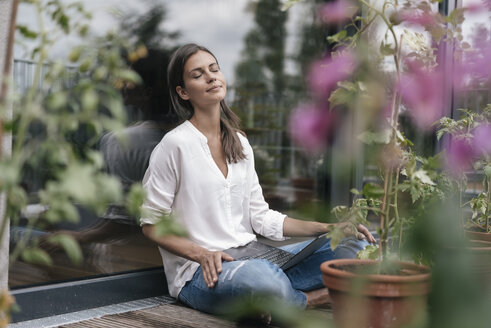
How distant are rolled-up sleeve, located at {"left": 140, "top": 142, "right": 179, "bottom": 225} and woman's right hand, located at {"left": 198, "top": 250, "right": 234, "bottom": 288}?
0.28 meters

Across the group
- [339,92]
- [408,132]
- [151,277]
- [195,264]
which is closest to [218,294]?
[195,264]

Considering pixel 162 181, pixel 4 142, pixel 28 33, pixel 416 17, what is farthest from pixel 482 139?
pixel 28 33

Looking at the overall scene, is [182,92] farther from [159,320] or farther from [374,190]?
[374,190]

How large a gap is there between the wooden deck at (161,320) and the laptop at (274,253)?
0.79ft

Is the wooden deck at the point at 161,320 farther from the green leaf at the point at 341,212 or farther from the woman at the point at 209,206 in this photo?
the green leaf at the point at 341,212

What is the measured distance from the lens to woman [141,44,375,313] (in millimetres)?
2162

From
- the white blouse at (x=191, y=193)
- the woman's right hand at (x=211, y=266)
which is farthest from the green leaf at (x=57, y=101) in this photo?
the white blouse at (x=191, y=193)

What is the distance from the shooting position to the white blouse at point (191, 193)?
2.31m

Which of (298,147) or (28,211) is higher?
(298,147)

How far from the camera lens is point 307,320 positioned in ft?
1.32

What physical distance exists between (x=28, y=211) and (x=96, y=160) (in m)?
1.37

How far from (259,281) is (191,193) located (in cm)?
47

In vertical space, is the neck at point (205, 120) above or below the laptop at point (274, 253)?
above

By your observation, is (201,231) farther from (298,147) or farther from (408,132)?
(408,132)
